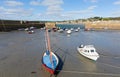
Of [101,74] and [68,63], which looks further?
[68,63]

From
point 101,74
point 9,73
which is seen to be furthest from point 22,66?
point 101,74

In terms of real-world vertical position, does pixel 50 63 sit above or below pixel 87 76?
above

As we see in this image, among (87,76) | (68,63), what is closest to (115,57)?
(68,63)

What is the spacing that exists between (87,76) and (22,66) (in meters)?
10.9

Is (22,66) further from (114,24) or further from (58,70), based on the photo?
(114,24)

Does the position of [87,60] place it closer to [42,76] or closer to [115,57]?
[115,57]

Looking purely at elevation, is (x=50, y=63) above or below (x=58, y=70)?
above

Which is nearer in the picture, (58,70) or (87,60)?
(58,70)

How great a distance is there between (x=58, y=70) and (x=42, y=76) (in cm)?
314

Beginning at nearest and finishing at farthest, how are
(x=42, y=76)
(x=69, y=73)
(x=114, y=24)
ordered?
1. (x=42, y=76)
2. (x=69, y=73)
3. (x=114, y=24)

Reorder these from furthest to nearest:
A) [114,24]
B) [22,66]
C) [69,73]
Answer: [114,24], [22,66], [69,73]

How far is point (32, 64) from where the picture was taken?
2822 centimetres

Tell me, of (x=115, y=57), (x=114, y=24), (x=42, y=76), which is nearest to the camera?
(x=42, y=76)

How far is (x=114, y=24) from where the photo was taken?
142500 mm
